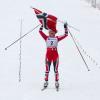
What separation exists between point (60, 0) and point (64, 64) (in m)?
31.5

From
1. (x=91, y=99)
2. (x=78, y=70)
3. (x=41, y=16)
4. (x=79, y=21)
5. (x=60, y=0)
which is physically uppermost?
(x=60, y=0)

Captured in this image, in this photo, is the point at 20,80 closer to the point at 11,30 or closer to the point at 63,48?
the point at 63,48

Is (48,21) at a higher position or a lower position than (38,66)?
higher

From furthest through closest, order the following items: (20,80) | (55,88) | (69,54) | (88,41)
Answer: (88,41) → (69,54) → (20,80) → (55,88)

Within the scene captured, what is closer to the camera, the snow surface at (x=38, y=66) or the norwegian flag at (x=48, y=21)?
the snow surface at (x=38, y=66)

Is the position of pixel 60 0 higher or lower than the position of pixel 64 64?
higher

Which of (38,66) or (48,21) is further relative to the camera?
(38,66)

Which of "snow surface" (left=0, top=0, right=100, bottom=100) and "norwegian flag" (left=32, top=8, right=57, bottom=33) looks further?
"norwegian flag" (left=32, top=8, right=57, bottom=33)

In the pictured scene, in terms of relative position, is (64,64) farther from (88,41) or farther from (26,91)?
(88,41)

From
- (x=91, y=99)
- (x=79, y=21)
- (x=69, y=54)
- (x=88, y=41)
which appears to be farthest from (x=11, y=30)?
(x=91, y=99)

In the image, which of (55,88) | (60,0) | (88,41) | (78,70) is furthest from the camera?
(60,0)

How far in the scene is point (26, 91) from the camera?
1290cm

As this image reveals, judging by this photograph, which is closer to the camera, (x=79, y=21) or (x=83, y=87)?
(x=83, y=87)

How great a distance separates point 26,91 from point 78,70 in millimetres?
3660
